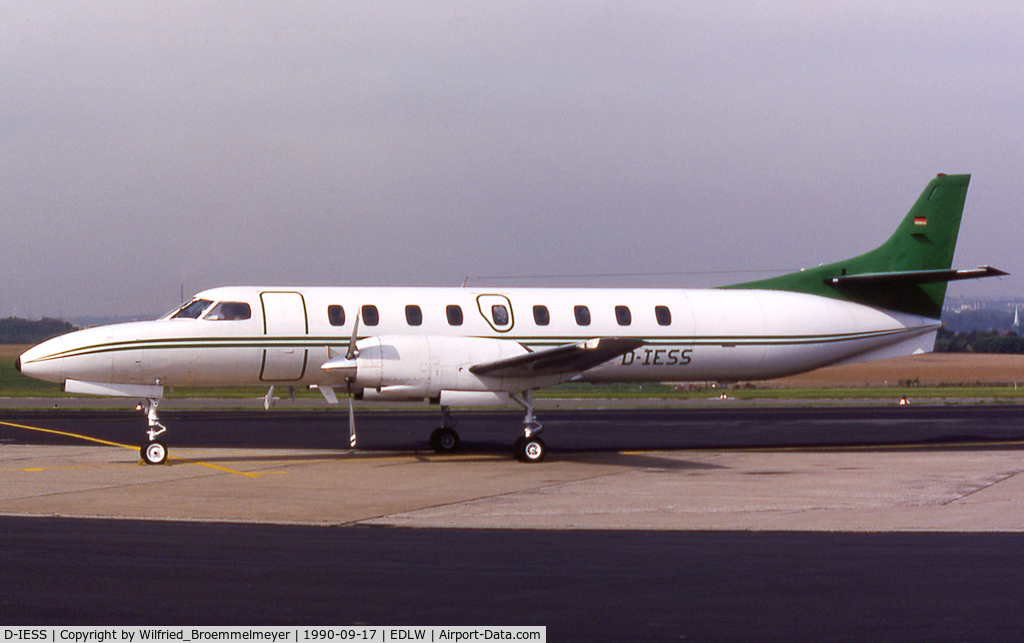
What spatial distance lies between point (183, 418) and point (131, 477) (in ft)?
52.2

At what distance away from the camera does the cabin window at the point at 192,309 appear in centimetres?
1944

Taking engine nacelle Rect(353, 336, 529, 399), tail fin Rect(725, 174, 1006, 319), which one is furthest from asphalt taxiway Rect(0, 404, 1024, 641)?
tail fin Rect(725, 174, 1006, 319)

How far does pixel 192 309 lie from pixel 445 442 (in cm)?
575

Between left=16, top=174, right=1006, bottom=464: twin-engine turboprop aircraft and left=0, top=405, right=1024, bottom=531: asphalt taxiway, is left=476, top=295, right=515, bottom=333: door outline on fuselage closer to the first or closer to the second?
left=16, top=174, right=1006, bottom=464: twin-engine turboprop aircraft

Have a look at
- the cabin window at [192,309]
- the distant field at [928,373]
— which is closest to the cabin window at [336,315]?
the cabin window at [192,309]

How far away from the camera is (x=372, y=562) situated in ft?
31.1

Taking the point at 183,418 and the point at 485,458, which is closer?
the point at 485,458

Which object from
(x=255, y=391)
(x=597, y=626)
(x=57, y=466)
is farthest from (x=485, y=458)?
(x=255, y=391)

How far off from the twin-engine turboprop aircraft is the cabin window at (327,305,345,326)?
3cm

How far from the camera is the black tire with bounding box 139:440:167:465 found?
1870 cm

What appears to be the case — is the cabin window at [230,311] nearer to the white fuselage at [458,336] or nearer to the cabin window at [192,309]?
the white fuselage at [458,336]

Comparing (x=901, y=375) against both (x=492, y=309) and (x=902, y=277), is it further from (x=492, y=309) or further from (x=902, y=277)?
(x=492, y=309)

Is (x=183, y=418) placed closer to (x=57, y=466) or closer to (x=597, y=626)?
(x=57, y=466)

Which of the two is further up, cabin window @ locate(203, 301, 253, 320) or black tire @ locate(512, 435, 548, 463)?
cabin window @ locate(203, 301, 253, 320)
